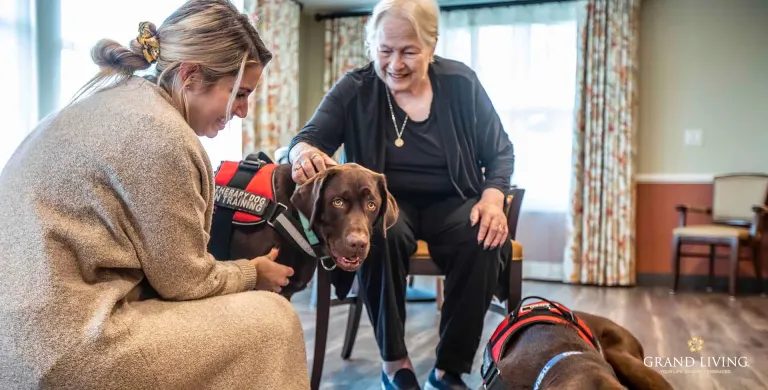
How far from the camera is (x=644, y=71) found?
5.32m

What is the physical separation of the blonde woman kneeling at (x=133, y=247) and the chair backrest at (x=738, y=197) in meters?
4.63

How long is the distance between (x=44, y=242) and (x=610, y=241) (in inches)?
191

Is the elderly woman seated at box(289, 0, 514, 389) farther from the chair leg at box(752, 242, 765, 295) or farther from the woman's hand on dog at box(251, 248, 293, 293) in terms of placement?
the chair leg at box(752, 242, 765, 295)

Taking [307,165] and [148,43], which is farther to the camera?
[307,165]

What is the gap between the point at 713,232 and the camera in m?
4.66

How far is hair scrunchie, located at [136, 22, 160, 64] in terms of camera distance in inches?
49.4

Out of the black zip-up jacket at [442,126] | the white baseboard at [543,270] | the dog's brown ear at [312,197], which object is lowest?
the white baseboard at [543,270]

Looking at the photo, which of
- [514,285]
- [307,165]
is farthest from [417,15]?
[514,285]

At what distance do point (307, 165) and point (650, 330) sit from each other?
7.86 feet

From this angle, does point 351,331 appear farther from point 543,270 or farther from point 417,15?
point 543,270

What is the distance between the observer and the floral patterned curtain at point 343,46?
5.83 m

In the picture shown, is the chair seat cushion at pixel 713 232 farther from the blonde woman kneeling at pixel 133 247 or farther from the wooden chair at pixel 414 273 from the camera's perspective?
the blonde woman kneeling at pixel 133 247

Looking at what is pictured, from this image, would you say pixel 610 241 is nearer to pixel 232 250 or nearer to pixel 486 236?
pixel 486 236

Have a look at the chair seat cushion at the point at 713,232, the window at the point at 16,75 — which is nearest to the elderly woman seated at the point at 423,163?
the window at the point at 16,75
